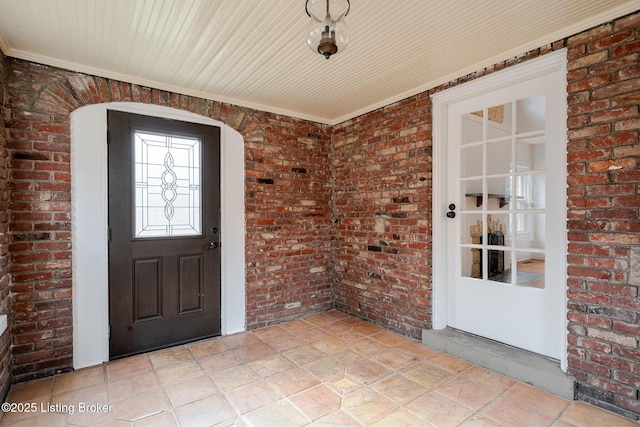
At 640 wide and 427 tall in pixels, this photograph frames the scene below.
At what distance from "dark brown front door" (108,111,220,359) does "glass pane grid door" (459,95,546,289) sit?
2.45 metres

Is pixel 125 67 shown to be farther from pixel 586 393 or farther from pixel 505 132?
pixel 586 393

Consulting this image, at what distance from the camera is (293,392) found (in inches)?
88.4

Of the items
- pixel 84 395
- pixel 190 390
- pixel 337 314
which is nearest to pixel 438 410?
pixel 190 390

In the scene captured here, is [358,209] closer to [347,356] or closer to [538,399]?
[347,356]

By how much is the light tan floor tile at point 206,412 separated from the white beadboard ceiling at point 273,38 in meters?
2.47

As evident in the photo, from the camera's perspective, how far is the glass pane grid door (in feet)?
8.05

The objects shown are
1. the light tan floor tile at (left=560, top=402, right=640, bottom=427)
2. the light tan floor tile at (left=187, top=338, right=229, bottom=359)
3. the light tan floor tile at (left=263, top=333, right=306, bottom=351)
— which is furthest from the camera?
the light tan floor tile at (left=263, top=333, right=306, bottom=351)

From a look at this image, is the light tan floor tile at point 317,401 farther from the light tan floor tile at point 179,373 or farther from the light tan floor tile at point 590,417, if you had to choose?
the light tan floor tile at point 590,417

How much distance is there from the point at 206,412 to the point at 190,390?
32 centimetres

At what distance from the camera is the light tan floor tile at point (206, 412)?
192cm

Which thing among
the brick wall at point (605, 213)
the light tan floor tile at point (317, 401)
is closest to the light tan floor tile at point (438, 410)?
the light tan floor tile at point (317, 401)

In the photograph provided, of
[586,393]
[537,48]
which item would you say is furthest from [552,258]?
[537,48]

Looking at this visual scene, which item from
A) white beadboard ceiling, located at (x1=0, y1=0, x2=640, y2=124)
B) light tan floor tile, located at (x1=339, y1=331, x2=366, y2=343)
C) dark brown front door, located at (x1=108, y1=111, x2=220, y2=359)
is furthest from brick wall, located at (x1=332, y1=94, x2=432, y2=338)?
dark brown front door, located at (x1=108, y1=111, x2=220, y2=359)

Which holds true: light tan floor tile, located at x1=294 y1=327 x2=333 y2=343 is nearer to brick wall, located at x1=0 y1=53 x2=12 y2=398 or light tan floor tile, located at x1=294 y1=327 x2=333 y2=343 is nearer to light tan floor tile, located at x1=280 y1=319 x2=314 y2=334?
light tan floor tile, located at x1=280 y1=319 x2=314 y2=334
